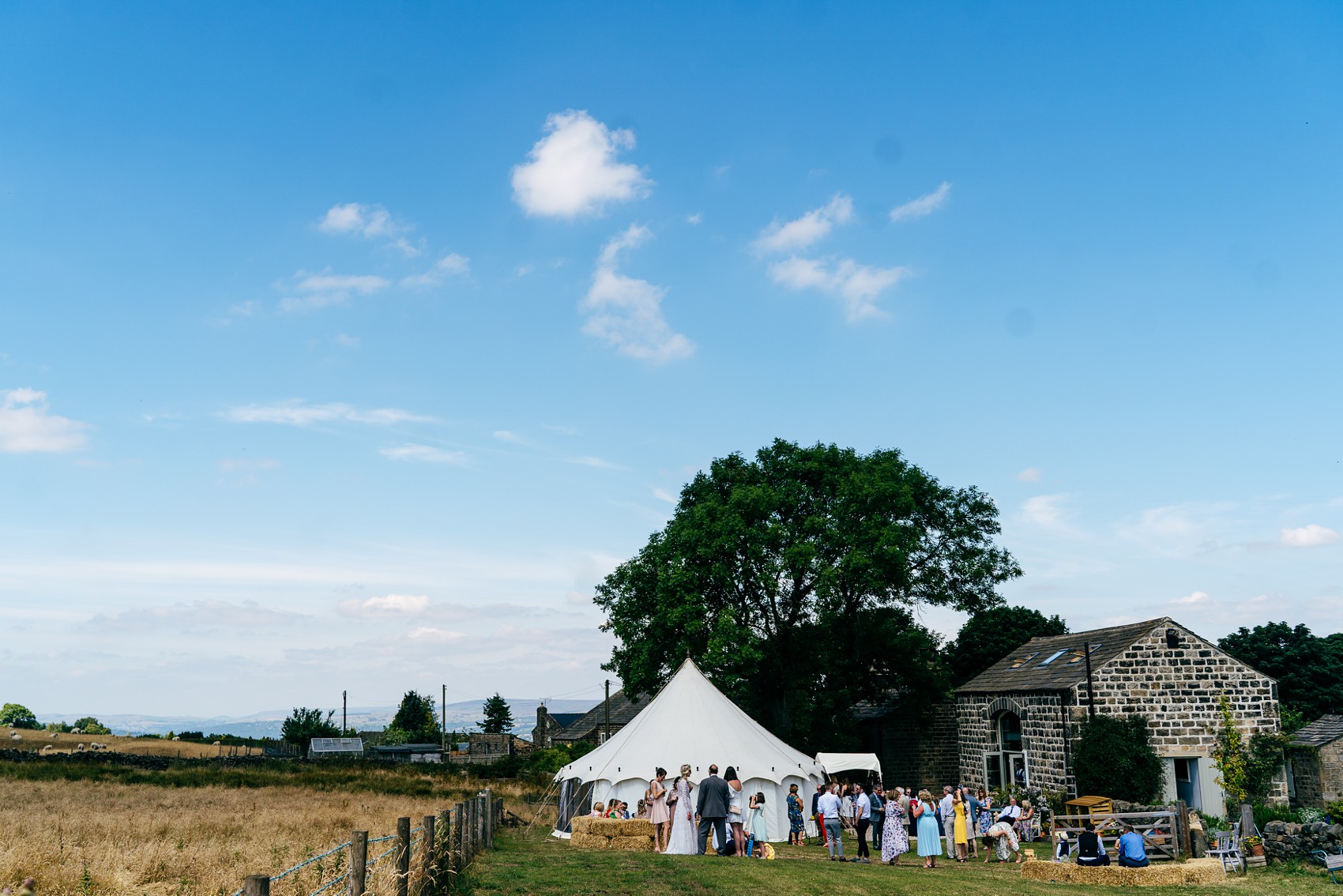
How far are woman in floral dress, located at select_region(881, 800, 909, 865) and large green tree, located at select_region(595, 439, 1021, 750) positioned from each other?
11092 mm

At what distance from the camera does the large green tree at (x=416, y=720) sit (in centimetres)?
8981

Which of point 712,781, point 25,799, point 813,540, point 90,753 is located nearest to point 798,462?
point 813,540

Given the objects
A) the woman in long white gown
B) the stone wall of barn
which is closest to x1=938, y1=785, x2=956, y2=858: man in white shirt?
the woman in long white gown

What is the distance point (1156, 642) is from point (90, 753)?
1762 inches

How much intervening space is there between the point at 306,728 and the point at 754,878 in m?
59.7

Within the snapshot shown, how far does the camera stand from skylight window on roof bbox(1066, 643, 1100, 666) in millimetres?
26672

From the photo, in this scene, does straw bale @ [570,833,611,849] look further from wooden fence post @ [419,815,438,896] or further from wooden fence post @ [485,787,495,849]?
wooden fence post @ [419,815,438,896]

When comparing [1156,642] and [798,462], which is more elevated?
[798,462]

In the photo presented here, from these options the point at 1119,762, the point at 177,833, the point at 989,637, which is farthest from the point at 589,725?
the point at 177,833

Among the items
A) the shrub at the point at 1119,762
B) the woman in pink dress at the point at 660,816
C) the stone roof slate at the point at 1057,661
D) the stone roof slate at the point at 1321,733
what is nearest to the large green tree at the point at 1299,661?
the stone roof slate at the point at 1321,733

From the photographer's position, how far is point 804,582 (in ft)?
107

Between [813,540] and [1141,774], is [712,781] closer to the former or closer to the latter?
[1141,774]

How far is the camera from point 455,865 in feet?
43.1

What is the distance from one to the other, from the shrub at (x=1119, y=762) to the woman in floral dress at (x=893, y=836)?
25.0 feet
